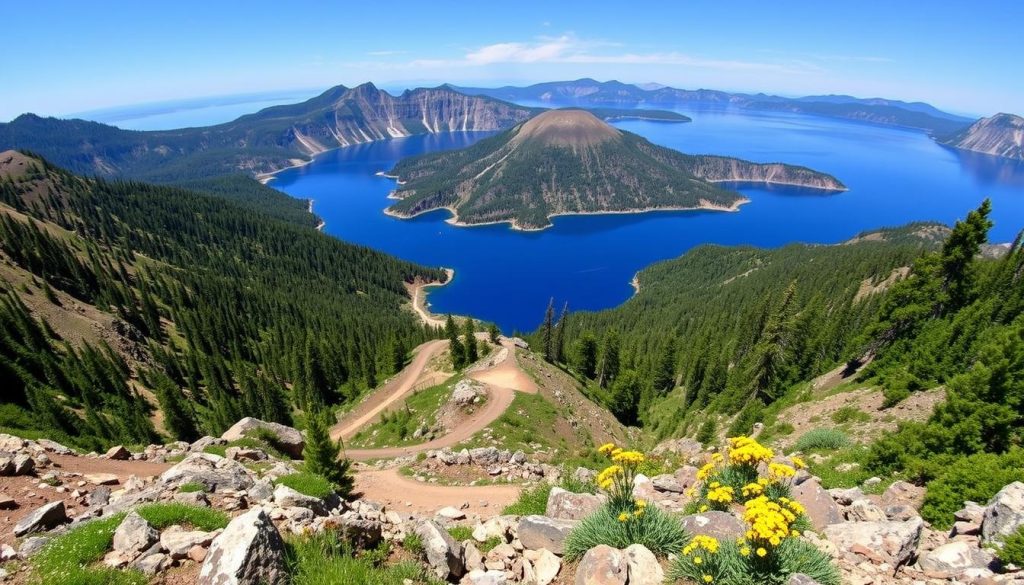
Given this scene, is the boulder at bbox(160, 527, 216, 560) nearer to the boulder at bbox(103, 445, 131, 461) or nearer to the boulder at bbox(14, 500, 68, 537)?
the boulder at bbox(14, 500, 68, 537)

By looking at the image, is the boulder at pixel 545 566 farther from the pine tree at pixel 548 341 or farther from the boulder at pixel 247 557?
the pine tree at pixel 548 341

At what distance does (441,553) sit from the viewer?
11.7 meters

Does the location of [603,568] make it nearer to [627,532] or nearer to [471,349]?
[627,532]

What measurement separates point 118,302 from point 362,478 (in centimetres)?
11008

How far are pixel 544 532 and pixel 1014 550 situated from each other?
1010cm

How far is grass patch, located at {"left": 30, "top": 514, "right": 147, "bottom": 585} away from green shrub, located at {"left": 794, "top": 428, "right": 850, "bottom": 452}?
32877mm

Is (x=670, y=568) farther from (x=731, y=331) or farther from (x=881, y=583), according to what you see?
(x=731, y=331)

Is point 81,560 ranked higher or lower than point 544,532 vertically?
higher

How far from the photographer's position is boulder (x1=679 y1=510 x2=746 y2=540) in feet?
33.9

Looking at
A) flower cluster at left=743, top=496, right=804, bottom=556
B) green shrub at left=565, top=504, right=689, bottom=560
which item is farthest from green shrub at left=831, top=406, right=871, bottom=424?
flower cluster at left=743, top=496, right=804, bottom=556

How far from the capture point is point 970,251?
46.4m

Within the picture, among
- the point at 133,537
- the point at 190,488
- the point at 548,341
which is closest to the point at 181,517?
the point at 133,537

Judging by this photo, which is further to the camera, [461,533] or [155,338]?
[155,338]

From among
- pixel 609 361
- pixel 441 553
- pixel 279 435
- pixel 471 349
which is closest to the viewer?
pixel 441 553
